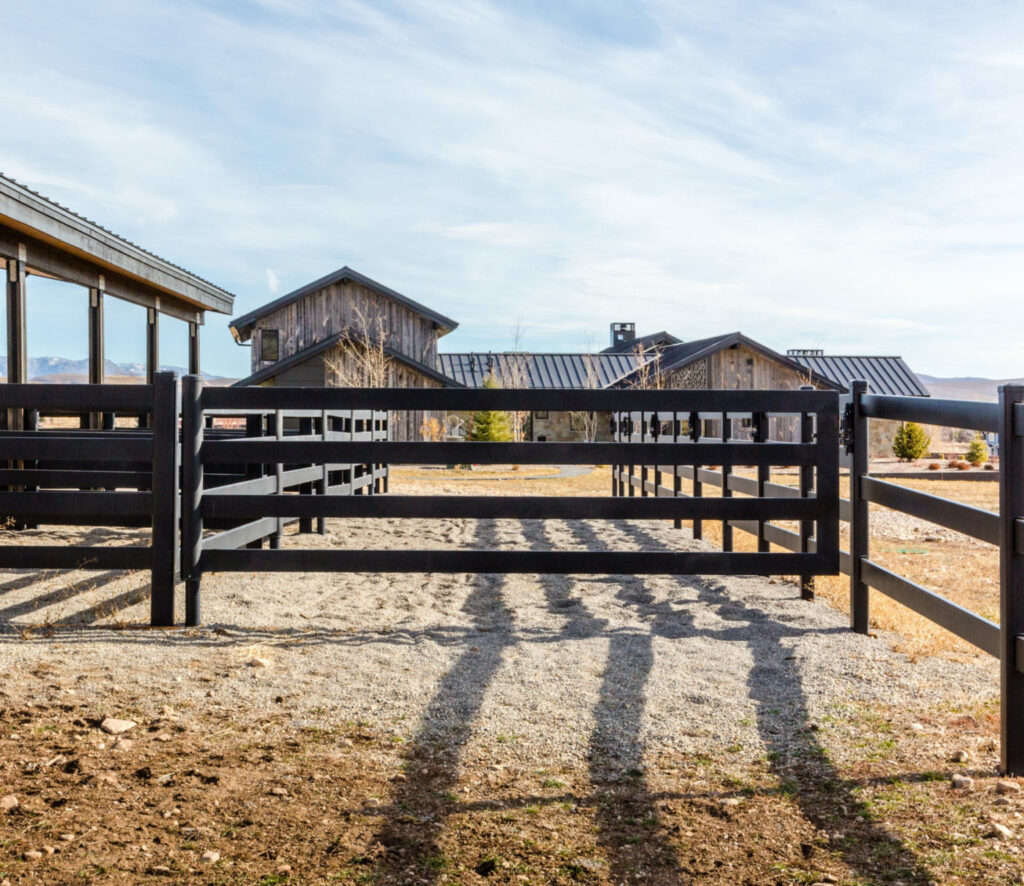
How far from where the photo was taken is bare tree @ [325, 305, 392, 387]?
28.0m

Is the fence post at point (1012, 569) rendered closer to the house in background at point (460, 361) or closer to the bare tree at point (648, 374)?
the house in background at point (460, 361)

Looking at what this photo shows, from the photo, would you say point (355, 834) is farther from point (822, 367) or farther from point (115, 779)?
point (822, 367)

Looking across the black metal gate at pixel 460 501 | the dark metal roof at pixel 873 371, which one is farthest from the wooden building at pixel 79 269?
the dark metal roof at pixel 873 371

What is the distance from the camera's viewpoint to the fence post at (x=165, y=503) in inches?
207

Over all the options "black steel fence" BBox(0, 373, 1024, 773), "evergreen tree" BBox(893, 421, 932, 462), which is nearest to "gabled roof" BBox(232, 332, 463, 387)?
"evergreen tree" BBox(893, 421, 932, 462)

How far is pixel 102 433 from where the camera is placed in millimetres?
8922

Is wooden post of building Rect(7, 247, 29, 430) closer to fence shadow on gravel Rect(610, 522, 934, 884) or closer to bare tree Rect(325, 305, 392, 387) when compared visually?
fence shadow on gravel Rect(610, 522, 934, 884)

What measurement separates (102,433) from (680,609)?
19.9 ft

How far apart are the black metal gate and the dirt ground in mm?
383

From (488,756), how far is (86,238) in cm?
887

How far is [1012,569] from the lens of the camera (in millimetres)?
3307

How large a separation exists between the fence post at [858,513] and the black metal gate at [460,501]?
28 centimetres

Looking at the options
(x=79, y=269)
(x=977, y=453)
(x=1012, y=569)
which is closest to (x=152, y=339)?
(x=79, y=269)

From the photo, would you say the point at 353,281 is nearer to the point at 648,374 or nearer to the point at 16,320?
the point at 648,374
